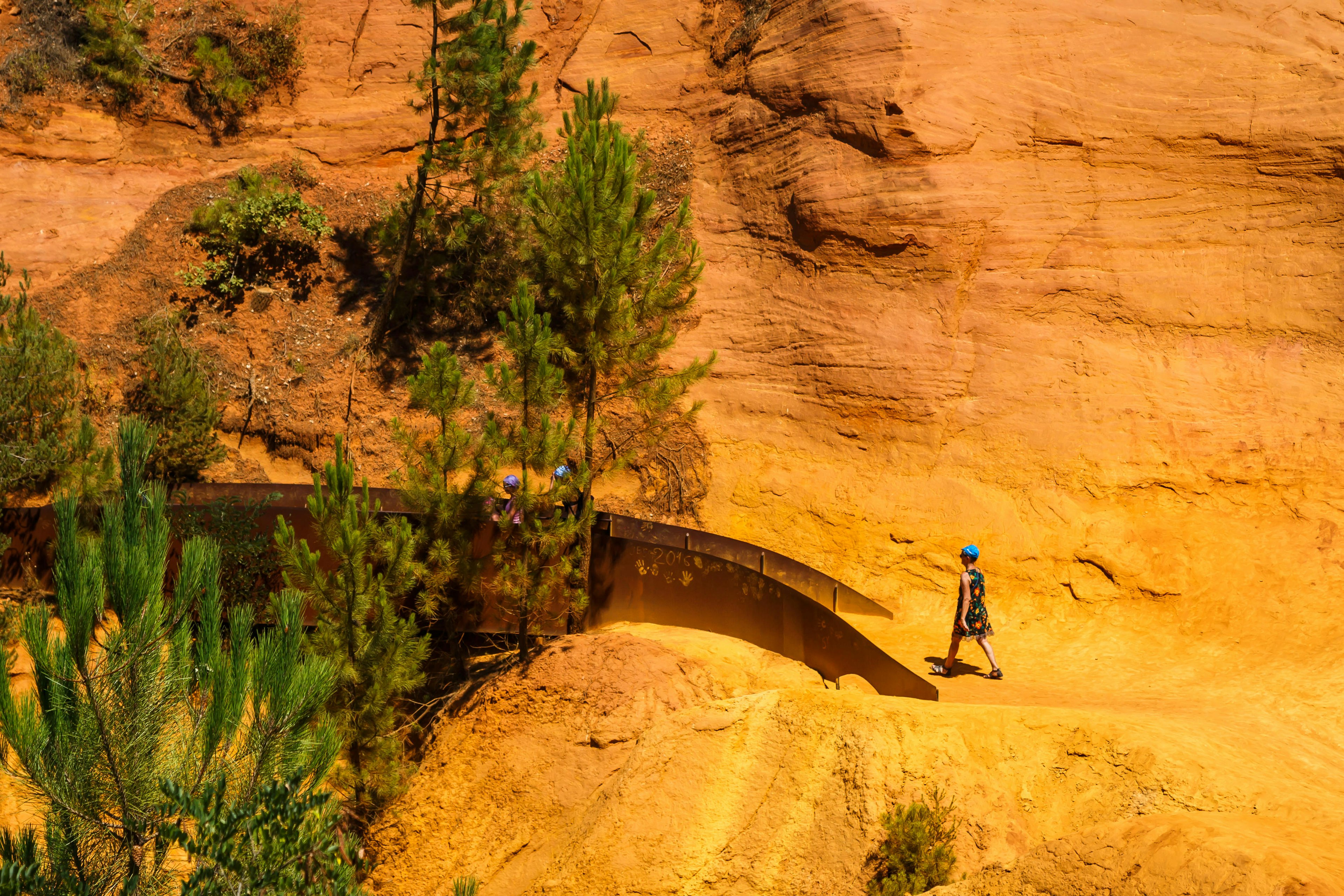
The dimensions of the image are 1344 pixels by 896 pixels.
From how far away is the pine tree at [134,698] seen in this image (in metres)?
5.24

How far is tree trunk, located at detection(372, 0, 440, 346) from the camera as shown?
52.7ft

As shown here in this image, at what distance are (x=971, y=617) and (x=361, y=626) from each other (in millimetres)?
6137

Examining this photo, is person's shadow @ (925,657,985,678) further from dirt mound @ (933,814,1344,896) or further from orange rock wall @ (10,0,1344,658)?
dirt mound @ (933,814,1344,896)

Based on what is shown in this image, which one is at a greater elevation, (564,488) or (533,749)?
(564,488)

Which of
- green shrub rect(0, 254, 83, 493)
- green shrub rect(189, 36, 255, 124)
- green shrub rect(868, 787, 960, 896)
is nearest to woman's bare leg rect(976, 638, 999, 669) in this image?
green shrub rect(868, 787, 960, 896)

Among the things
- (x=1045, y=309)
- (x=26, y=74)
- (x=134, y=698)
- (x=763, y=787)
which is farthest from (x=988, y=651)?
(x=26, y=74)

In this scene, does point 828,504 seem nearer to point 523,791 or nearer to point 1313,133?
point 523,791

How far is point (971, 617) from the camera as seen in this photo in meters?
10.1

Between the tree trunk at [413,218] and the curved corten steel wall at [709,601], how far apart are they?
7449 millimetres

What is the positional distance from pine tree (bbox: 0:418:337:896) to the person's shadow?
6.76m

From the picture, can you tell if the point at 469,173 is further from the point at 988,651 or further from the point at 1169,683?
the point at 1169,683

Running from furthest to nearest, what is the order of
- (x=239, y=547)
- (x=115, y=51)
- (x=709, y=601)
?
(x=115, y=51)
(x=239, y=547)
(x=709, y=601)

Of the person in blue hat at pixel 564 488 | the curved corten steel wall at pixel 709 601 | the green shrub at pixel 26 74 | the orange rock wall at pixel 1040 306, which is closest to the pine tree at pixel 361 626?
the person in blue hat at pixel 564 488

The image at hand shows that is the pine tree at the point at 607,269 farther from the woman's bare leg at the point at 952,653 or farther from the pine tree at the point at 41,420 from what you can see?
the pine tree at the point at 41,420
